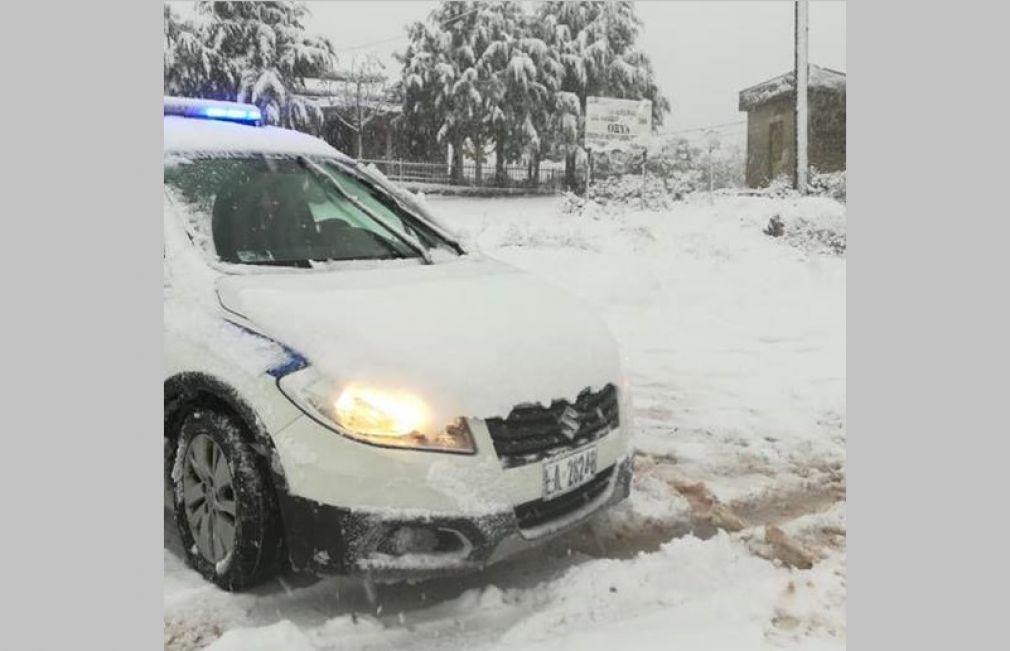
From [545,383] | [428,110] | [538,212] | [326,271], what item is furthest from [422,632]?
[428,110]

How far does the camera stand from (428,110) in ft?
11.0

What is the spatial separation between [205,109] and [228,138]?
129 millimetres

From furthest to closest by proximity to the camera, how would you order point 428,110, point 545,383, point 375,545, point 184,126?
point 428,110
point 184,126
point 545,383
point 375,545

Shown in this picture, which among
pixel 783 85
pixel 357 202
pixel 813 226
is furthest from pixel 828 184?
pixel 357 202

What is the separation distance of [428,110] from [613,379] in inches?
49.6

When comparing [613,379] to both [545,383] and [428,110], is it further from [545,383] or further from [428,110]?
[428,110]

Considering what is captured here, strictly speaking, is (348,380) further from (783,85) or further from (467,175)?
(783,85)

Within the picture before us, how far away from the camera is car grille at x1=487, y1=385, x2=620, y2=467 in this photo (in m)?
2.80

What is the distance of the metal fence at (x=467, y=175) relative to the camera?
3.35 meters

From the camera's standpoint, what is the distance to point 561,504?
293 centimetres

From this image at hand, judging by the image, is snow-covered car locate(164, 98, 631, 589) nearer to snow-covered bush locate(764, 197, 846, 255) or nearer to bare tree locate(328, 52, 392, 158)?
bare tree locate(328, 52, 392, 158)

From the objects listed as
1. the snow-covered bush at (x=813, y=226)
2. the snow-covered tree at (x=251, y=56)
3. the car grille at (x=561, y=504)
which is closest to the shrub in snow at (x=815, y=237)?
the snow-covered bush at (x=813, y=226)

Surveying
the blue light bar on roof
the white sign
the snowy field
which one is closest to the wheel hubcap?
the snowy field

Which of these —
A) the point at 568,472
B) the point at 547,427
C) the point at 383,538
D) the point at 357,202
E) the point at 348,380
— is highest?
the point at 357,202
